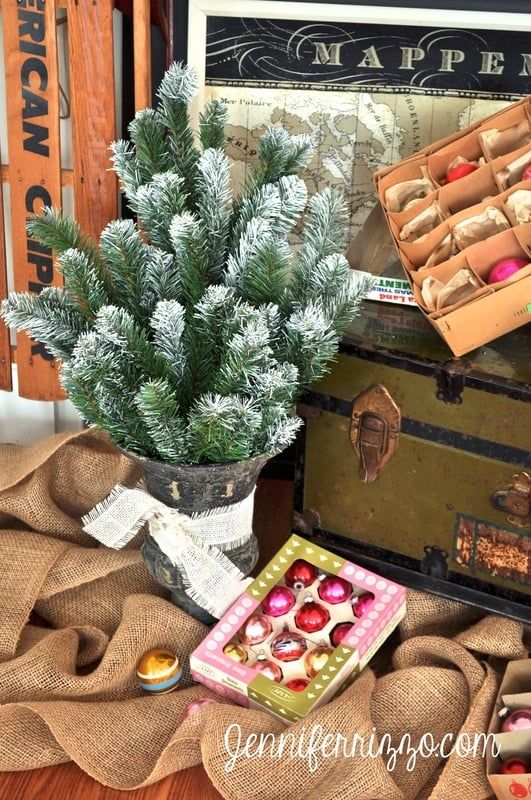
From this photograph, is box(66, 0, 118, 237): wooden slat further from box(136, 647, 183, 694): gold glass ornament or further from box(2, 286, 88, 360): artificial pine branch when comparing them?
box(136, 647, 183, 694): gold glass ornament

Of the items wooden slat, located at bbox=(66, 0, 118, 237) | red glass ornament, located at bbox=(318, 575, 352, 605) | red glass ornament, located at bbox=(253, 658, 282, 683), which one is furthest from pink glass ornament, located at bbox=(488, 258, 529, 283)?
wooden slat, located at bbox=(66, 0, 118, 237)

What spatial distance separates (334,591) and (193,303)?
404mm

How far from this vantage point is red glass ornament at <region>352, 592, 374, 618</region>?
1.25 meters

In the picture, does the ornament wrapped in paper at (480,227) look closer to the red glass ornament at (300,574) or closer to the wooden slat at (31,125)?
the red glass ornament at (300,574)

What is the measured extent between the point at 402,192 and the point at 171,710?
0.71m

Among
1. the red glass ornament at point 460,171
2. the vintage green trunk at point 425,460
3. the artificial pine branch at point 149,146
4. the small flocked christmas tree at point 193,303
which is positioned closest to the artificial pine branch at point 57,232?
the small flocked christmas tree at point 193,303

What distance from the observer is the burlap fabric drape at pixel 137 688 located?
42.3 inches

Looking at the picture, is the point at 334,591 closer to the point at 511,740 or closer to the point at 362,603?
the point at 362,603

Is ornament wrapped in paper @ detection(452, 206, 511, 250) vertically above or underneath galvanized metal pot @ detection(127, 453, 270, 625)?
above

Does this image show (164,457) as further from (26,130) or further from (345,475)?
(26,130)

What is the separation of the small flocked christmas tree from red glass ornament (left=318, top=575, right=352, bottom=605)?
0.21m

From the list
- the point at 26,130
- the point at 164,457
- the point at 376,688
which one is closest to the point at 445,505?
the point at 376,688

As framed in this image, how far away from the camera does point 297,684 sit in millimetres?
1160
